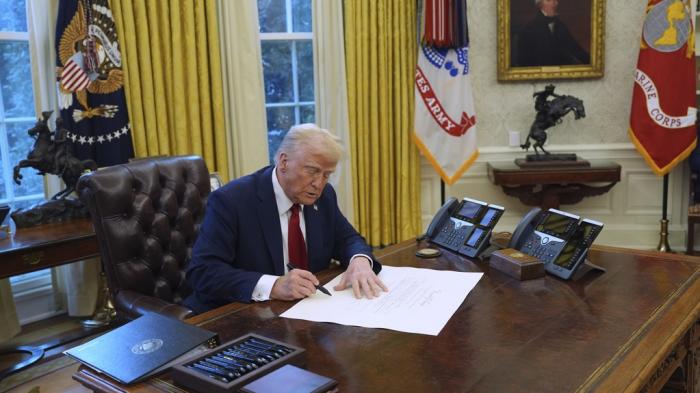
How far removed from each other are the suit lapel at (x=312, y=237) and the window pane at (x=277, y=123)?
8.57 feet

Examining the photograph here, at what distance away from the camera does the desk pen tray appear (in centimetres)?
113

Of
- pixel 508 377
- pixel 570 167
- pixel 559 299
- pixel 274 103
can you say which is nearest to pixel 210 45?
pixel 274 103

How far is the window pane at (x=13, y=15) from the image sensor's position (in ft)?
11.9

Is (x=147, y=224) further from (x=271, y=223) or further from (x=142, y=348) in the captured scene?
(x=142, y=348)

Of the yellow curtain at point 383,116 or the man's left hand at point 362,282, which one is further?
the yellow curtain at point 383,116

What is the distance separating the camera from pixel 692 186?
463 centimetres

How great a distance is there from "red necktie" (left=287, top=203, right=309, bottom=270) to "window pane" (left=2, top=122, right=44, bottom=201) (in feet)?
7.89

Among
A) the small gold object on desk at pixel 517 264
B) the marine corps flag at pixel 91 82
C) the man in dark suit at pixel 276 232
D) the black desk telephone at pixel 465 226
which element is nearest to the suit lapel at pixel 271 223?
the man in dark suit at pixel 276 232

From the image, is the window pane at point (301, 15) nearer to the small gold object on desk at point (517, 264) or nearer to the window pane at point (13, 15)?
the window pane at point (13, 15)

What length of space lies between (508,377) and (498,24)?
4.12 m

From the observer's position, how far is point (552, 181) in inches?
178

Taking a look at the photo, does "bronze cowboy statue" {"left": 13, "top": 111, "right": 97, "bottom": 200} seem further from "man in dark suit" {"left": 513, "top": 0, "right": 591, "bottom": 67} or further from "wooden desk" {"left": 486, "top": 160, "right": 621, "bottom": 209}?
"man in dark suit" {"left": 513, "top": 0, "right": 591, "bottom": 67}

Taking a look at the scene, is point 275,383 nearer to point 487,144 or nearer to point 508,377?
point 508,377

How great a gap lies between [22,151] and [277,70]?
1831 millimetres
